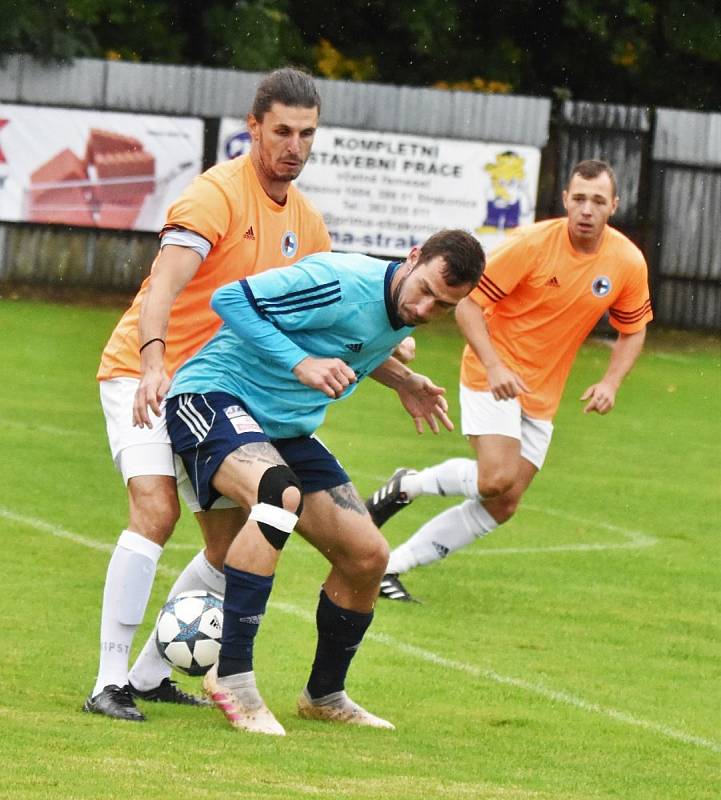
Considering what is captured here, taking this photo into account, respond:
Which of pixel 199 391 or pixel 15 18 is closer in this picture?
pixel 199 391

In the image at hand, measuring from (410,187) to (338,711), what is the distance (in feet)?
56.2

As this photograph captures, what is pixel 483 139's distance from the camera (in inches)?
925

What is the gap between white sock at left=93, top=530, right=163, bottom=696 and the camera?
20.2ft

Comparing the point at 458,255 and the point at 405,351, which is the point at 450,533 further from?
the point at 458,255

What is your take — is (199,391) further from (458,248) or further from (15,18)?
(15,18)

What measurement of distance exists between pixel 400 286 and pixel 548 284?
133 inches

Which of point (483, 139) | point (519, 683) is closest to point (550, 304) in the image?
point (519, 683)

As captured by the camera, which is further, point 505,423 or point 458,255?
point 505,423

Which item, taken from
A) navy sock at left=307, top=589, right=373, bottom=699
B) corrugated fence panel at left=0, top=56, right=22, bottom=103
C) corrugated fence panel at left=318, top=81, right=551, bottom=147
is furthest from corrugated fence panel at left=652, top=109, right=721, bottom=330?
navy sock at left=307, top=589, right=373, bottom=699

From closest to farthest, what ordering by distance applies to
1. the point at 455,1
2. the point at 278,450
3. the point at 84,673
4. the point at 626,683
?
the point at 278,450 → the point at 84,673 → the point at 626,683 → the point at 455,1

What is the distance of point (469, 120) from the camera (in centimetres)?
2373

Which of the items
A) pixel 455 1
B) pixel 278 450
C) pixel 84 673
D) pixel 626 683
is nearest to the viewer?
pixel 278 450

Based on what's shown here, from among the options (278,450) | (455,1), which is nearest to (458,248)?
(278,450)

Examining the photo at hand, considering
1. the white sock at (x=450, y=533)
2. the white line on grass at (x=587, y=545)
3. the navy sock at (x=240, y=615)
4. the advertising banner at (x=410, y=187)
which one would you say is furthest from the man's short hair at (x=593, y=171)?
the advertising banner at (x=410, y=187)
